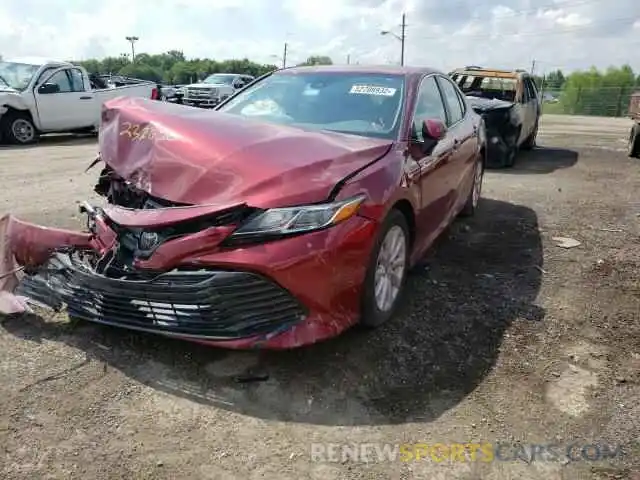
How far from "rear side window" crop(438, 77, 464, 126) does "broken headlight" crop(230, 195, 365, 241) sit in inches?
93.9

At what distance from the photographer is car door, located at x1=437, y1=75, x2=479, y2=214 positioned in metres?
4.95

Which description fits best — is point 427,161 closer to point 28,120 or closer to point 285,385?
point 285,385

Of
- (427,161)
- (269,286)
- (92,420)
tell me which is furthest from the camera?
(427,161)

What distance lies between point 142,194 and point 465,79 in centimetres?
963

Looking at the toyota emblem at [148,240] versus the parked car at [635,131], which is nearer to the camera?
the toyota emblem at [148,240]

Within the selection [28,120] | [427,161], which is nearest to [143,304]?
[427,161]

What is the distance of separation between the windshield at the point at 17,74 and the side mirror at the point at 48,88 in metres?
0.31

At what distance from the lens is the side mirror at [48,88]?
42.4 feet

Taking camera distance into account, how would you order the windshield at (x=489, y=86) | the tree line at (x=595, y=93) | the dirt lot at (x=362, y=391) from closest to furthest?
the dirt lot at (x=362, y=391) < the windshield at (x=489, y=86) < the tree line at (x=595, y=93)

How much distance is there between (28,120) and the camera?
12.9 meters

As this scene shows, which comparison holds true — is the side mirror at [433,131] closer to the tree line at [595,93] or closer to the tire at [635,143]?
the tire at [635,143]

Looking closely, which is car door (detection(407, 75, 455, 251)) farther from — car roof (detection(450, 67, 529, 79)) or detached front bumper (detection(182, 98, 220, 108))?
detached front bumper (detection(182, 98, 220, 108))

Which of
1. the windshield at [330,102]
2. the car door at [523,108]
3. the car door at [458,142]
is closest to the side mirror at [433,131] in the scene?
the windshield at [330,102]

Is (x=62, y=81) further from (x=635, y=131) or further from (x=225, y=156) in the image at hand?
(x=635, y=131)
